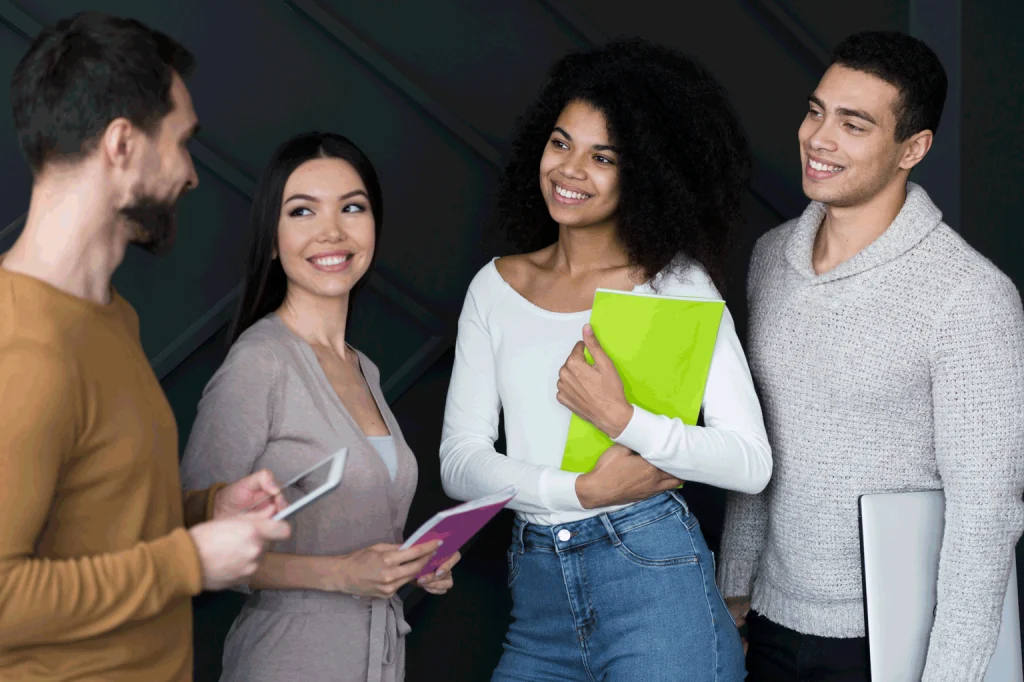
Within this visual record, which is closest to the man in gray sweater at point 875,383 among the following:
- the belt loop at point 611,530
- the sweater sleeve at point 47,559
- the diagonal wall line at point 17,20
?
the belt loop at point 611,530

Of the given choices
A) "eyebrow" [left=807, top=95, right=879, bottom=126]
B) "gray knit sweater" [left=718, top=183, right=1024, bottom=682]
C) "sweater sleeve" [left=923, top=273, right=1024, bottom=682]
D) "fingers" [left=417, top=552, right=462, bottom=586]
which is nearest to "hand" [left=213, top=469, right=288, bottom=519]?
"fingers" [left=417, top=552, right=462, bottom=586]

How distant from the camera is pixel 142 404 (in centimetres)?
131

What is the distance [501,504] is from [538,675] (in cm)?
48

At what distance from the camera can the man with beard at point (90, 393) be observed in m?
1.12

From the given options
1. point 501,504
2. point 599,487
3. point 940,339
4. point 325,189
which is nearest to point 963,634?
point 940,339

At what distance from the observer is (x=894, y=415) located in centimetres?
195

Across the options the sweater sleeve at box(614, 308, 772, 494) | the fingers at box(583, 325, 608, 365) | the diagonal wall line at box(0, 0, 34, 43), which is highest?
the diagonal wall line at box(0, 0, 34, 43)

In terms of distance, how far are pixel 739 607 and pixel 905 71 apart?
117cm

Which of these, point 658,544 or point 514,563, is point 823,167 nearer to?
point 658,544

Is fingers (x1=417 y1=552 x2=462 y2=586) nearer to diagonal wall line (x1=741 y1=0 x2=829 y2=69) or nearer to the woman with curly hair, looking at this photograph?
the woman with curly hair

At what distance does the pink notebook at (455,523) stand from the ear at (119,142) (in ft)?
2.10

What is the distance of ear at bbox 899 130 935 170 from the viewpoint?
6.75ft

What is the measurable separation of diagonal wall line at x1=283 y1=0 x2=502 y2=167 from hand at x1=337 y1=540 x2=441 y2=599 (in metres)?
1.18

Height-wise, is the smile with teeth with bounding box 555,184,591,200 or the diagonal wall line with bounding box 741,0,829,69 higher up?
the diagonal wall line with bounding box 741,0,829,69
